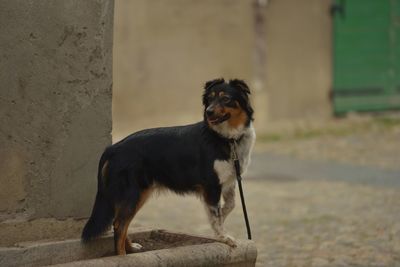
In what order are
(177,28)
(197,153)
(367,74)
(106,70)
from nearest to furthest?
(197,153) → (106,70) → (177,28) → (367,74)

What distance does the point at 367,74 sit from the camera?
17.7 meters

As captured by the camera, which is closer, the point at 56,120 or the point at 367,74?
the point at 56,120

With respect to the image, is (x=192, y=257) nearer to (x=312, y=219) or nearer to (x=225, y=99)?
(x=225, y=99)

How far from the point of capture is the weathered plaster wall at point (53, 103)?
5.13 m

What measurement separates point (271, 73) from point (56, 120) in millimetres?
11437

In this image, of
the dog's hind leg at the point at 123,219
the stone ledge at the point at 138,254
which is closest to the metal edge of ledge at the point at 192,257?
the stone ledge at the point at 138,254

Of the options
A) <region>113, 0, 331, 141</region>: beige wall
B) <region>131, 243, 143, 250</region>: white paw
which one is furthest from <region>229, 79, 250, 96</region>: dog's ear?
<region>113, 0, 331, 141</region>: beige wall

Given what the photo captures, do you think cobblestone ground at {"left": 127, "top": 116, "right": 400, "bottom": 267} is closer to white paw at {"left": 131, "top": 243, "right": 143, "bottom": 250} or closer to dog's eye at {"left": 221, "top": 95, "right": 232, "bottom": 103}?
white paw at {"left": 131, "top": 243, "right": 143, "bottom": 250}

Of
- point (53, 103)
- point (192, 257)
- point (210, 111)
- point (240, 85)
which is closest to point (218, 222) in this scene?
point (192, 257)

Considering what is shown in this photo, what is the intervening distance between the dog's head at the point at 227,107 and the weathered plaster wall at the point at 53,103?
791mm

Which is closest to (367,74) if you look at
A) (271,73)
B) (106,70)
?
(271,73)

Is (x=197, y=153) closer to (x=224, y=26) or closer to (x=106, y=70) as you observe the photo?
(x=106, y=70)

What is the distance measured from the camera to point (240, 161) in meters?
5.14

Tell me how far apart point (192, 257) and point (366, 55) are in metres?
13.4
